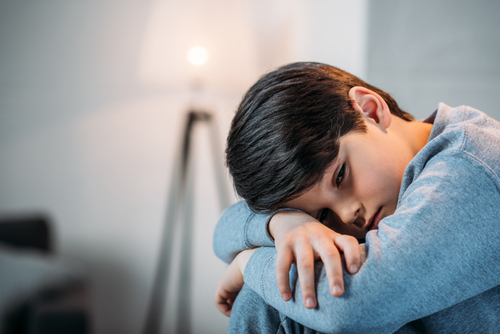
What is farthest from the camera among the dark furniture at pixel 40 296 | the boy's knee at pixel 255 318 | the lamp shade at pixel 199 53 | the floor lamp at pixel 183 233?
the floor lamp at pixel 183 233

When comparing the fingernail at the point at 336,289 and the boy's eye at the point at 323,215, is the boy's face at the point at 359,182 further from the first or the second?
the fingernail at the point at 336,289

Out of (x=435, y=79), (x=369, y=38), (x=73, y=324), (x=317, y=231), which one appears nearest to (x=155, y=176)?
(x=73, y=324)

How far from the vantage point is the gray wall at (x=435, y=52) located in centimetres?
102

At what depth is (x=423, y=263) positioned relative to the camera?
0.33 metres

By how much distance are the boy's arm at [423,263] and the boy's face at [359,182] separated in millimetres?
111

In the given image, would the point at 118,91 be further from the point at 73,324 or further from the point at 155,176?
the point at 73,324

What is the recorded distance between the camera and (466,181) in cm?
37

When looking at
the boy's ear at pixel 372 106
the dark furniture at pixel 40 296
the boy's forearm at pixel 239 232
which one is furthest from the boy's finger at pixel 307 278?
the dark furniture at pixel 40 296

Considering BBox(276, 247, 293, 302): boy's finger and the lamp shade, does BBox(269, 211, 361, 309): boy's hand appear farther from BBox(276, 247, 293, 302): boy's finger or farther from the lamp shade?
the lamp shade

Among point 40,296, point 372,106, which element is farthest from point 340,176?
point 40,296

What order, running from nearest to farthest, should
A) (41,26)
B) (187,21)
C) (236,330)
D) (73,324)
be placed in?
(236,330) → (73,324) → (187,21) → (41,26)

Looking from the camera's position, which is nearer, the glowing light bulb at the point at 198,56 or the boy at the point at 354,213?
the boy at the point at 354,213

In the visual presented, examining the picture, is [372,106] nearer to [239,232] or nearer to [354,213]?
[354,213]

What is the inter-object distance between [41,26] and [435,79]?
1727mm
